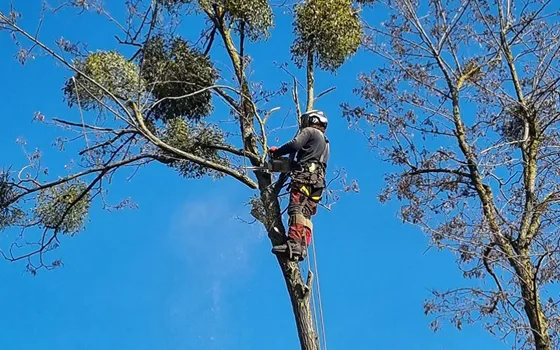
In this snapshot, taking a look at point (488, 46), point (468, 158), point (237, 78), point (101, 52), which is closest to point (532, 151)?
point (468, 158)

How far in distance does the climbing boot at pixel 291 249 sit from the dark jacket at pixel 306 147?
0.55m

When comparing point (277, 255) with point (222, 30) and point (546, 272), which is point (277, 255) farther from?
point (546, 272)

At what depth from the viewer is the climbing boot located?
5277 millimetres

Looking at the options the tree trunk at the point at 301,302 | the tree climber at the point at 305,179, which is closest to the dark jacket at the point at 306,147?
the tree climber at the point at 305,179

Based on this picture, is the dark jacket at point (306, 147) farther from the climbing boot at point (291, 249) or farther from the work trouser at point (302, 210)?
the climbing boot at point (291, 249)

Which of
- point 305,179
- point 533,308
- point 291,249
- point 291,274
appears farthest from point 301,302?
point 533,308

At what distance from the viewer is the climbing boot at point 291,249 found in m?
5.28

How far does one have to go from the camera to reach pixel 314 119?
5.60 meters

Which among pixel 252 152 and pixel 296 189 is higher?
pixel 252 152

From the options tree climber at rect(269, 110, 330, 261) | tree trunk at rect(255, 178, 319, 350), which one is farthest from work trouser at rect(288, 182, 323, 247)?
tree trunk at rect(255, 178, 319, 350)

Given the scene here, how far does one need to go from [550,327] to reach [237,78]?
11.0ft

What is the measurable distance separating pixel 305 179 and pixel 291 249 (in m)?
0.49

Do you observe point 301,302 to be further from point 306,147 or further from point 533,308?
point 533,308

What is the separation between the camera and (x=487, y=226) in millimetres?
7180
